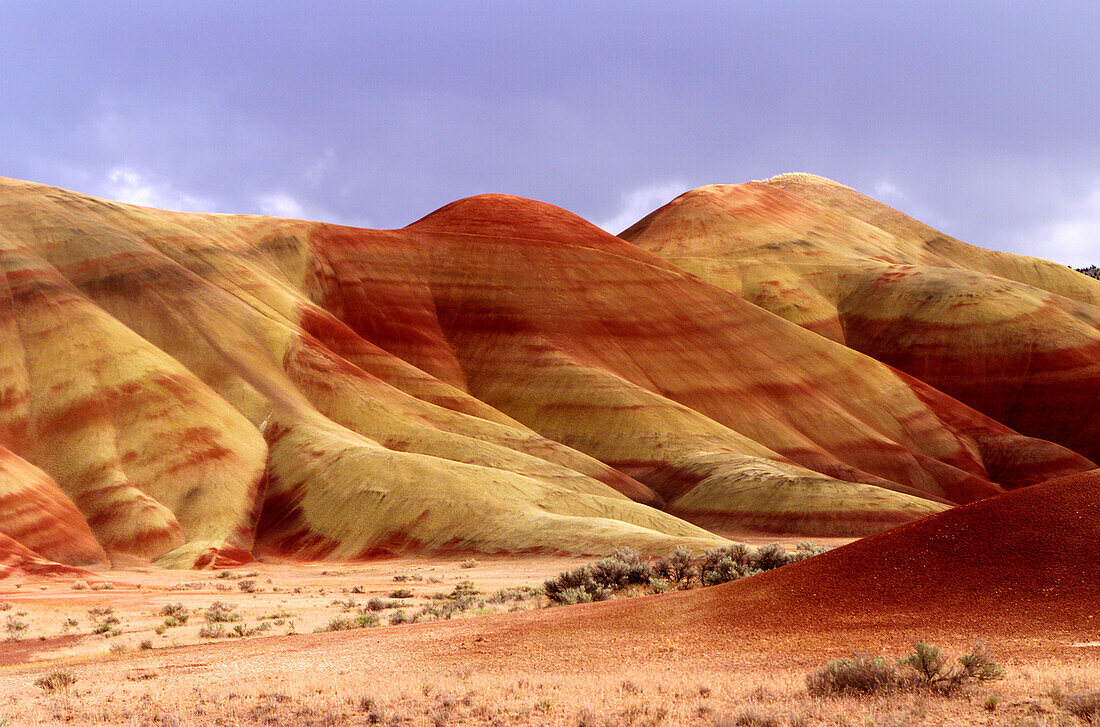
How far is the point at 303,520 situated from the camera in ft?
183

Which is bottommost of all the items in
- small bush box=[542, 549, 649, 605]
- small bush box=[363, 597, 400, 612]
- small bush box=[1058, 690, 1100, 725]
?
small bush box=[363, 597, 400, 612]

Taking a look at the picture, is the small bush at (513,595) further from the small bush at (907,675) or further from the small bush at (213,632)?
the small bush at (907,675)

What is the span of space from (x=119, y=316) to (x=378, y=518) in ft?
97.1

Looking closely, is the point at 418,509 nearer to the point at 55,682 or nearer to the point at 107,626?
the point at 107,626

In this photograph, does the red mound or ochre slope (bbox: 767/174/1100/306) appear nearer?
the red mound

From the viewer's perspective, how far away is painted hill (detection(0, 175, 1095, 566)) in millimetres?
54812

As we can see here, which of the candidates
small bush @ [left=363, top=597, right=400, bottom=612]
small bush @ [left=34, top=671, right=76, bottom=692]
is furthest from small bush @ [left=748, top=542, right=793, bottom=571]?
small bush @ [left=34, top=671, right=76, bottom=692]

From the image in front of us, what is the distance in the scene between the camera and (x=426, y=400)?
2990 inches

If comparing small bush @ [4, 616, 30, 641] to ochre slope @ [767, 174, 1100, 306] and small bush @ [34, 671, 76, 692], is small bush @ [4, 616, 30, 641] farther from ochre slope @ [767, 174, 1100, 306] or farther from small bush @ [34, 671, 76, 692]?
ochre slope @ [767, 174, 1100, 306]

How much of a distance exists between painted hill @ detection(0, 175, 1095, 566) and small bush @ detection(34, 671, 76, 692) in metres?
31.4

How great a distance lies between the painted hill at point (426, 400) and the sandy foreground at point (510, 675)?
26.7m

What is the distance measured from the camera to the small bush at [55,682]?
14273 millimetres

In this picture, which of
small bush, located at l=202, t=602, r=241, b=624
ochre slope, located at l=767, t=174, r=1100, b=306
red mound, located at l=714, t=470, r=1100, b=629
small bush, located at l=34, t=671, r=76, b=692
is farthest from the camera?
ochre slope, located at l=767, t=174, r=1100, b=306

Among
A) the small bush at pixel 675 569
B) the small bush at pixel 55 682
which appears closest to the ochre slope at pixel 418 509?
the small bush at pixel 675 569
